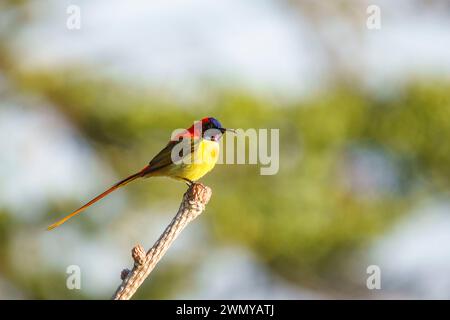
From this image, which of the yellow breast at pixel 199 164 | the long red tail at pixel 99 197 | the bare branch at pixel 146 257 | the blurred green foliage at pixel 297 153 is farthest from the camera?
the blurred green foliage at pixel 297 153

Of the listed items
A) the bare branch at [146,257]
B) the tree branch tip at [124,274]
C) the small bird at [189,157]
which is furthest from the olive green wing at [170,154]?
the tree branch tip at [124,274]

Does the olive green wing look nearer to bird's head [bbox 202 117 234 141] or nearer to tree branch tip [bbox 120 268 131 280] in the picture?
bird's head [bbox 202 117 234 141]

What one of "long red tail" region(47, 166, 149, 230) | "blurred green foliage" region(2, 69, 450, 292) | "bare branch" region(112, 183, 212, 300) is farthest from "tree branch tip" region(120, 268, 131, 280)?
"blurred green foliage" region(2, 69, 450, 292)

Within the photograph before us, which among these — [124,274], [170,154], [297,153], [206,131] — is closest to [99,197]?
[170,154]

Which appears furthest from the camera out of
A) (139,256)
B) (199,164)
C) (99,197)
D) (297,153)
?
(297,153)

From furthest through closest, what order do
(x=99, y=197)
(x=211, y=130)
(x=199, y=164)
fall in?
(x=211, y=130)
(x=199, y=164)
(x=99, y=197)

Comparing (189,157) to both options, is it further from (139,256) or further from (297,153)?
(297,153)

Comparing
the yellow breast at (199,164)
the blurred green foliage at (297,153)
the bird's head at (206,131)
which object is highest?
the blurred green foliage at (297,153)

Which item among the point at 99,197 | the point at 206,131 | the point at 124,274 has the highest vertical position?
the point at 206,131

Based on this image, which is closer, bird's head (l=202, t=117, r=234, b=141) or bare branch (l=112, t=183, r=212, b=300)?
bare branch (l=112, t=183, r=212, b=300)

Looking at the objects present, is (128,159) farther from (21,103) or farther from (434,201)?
(434,201)

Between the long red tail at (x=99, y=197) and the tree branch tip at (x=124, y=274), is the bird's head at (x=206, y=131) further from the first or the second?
the tree branch tip at (x=124, y=274)

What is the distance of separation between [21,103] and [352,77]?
2.03 metres

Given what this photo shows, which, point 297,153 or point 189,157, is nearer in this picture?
point 189,157
